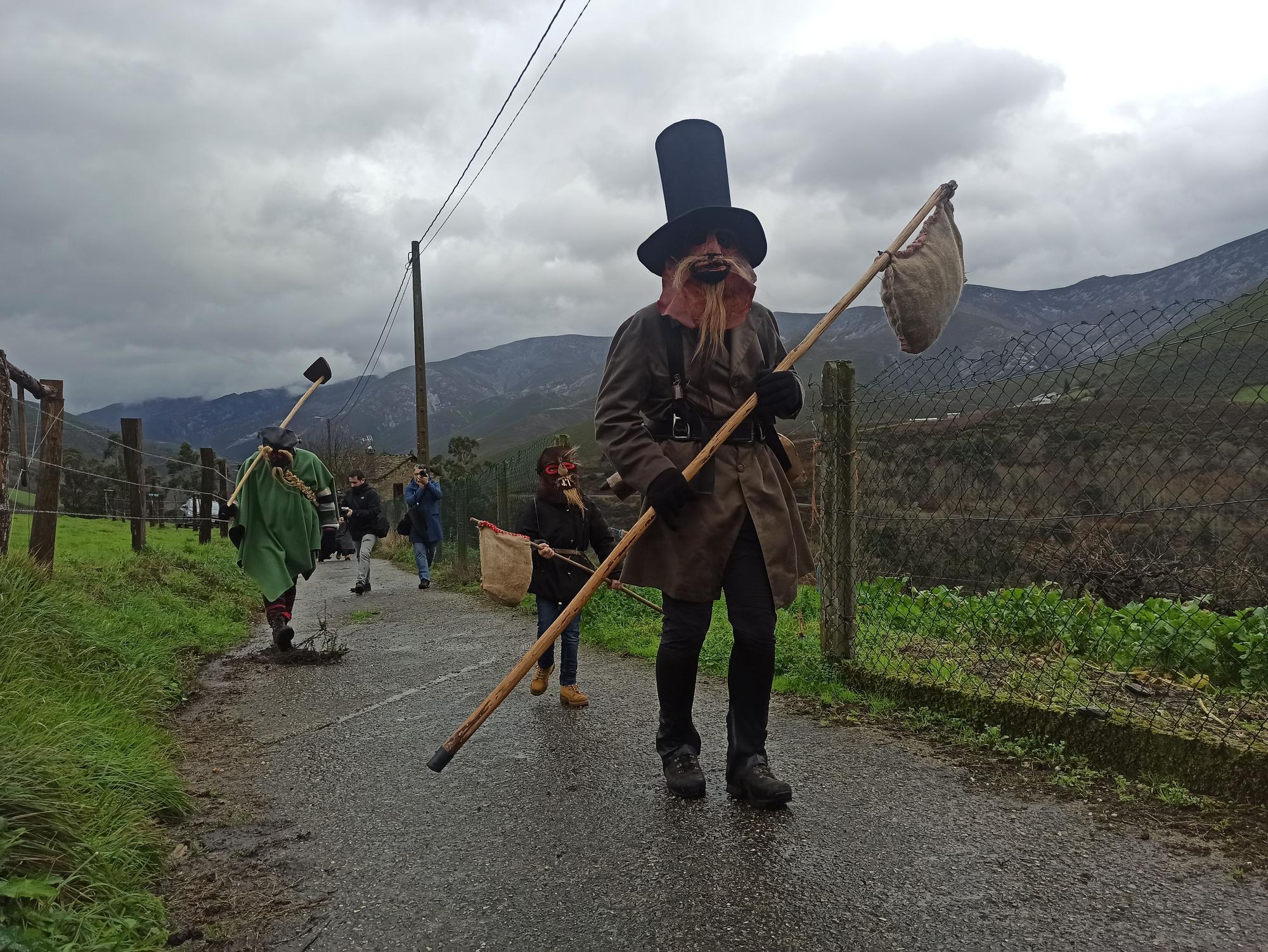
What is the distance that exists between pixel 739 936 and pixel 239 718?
3543 millimetres

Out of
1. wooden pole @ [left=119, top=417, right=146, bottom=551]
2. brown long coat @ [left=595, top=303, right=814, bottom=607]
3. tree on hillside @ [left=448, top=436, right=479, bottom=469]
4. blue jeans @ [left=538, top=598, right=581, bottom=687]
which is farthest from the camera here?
tree on hillside @ [left=448, top=436, right=479, bottom=469]

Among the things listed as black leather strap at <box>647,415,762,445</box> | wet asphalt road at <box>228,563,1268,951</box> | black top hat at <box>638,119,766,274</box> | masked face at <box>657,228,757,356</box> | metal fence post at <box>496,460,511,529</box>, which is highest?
black top hat at <box>638,119,766,274</box>

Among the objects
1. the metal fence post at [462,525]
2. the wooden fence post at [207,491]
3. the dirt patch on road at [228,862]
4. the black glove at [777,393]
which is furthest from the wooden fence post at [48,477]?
the wooden fence post at [207,491]

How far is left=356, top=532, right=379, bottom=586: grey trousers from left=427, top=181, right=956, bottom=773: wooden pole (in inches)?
358

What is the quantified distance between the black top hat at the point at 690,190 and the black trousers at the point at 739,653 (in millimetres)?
1117

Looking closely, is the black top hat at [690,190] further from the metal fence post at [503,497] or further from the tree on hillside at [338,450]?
the tree on hillside at [338,450]

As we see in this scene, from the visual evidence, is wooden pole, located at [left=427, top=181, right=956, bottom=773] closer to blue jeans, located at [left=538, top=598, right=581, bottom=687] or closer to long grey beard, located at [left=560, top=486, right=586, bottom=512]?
blue jeans, located at [left=538, top=598, right=581, bottom=687]

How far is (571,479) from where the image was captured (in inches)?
228

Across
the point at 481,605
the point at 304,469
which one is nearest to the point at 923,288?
the point at 304,469

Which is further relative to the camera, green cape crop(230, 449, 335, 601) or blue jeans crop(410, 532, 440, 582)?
blue jeans crop(410, 532, 440, 582)

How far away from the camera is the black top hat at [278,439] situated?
7.02 m

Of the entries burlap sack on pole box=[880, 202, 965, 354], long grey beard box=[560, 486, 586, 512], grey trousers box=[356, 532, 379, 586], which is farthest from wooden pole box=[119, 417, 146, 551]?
burlap sack on pole box=[880, 202, 965, 354]

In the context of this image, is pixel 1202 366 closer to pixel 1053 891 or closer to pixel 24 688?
pixel 1053 891

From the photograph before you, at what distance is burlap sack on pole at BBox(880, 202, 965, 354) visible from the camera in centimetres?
330
